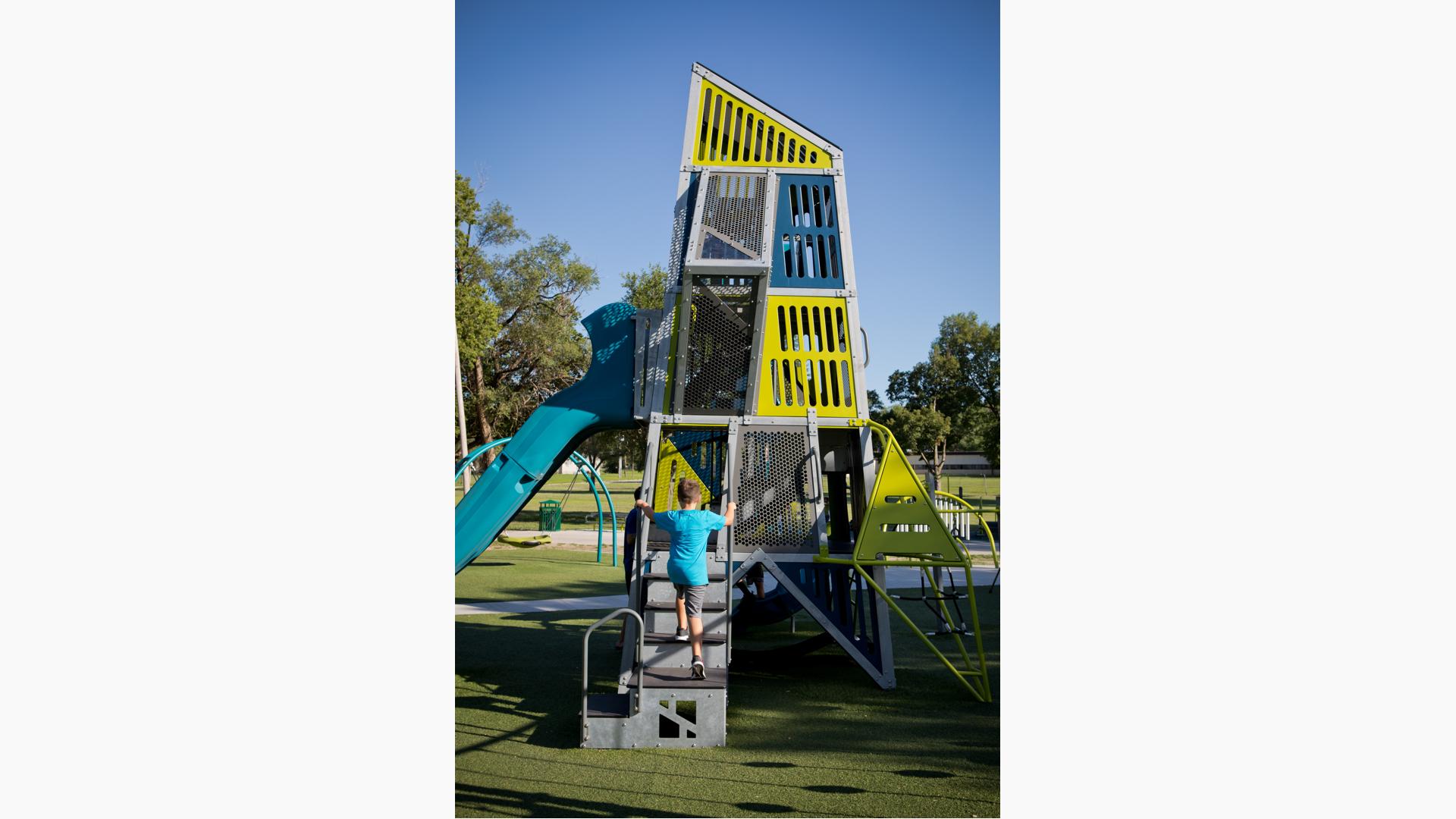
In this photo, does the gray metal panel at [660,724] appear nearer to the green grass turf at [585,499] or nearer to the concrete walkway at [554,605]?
the concrete walkway at [554,605]

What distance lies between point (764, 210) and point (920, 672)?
3810 mm

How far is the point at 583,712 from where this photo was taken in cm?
538

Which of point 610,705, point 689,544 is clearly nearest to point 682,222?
point 689,544

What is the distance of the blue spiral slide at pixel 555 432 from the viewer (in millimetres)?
7625

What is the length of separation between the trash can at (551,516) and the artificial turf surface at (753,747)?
12.7m

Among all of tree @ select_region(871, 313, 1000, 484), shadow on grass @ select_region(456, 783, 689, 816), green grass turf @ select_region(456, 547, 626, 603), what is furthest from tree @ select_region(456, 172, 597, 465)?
shadow on grass @ select_region(456, 783, 689, 816)

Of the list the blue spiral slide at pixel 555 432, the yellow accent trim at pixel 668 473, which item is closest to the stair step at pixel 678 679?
the yellow accent trim at pixel 668 473

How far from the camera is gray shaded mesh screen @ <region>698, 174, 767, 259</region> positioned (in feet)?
21.4

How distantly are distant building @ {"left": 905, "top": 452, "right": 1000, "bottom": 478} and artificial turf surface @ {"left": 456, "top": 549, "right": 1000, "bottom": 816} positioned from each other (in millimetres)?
26493

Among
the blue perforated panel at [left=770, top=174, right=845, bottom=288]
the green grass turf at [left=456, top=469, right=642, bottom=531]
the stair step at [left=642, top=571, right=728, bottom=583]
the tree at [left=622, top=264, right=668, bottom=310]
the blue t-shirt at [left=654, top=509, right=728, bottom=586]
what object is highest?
the tree at [left=622, top=264, right=668, bottom=310]

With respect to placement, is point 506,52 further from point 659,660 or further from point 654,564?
point 659,660

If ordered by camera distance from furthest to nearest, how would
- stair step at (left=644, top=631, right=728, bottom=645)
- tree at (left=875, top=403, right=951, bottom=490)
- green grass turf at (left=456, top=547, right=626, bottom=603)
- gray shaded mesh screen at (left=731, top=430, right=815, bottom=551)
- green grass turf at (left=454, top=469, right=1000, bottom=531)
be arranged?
tree at (left=875, top=403, right=951, bottom=490) → green grass turf at (left=454, top=469, right=1000, bottom=531) → green grass turf at (left=456, top=547, right=626, bottom=603) → gray shaded mesh screen at (left=731, top=430, right=815, bottom=551) → stair step at (left=644, top=631, right=728, bottom=645)

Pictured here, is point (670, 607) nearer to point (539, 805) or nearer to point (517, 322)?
point (539, 805)

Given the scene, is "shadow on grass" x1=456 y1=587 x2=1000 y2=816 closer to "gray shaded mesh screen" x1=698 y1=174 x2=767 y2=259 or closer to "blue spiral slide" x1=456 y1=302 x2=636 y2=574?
"blue spiral slide" x1=456 y1=302 x2=636 y2=574
